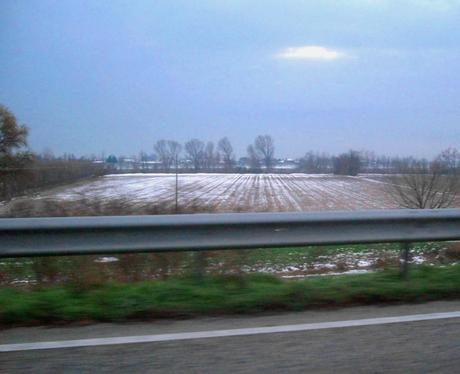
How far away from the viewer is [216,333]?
4.98 metres

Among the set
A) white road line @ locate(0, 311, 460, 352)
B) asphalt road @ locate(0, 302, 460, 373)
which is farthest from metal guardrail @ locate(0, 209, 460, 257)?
white road line @ locate(0, 311, 460, 352)

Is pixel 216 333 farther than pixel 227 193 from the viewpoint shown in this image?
No

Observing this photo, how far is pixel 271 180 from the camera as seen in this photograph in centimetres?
868

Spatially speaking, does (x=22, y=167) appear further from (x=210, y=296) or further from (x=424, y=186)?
(x=424, y=186)

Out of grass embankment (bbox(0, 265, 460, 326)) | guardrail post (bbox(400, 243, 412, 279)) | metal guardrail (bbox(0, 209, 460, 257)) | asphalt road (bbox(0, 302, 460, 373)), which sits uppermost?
metal guardrail (bbox(0, 209, 460, 257))

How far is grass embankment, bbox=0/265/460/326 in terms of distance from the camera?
5.40 meters

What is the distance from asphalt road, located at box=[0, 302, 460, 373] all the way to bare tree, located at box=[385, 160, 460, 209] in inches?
165

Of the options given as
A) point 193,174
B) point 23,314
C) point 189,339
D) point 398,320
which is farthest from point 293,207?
point 23,314

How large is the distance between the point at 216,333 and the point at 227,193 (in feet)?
11.1

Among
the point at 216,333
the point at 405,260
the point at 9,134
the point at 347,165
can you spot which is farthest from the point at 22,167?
the point at 347,165

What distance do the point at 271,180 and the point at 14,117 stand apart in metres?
3.82

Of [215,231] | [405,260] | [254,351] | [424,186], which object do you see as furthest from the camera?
[424,186]

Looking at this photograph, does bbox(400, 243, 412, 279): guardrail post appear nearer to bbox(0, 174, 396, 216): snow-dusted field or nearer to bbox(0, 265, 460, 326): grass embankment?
bbox(0, 265, 460, 326): grass embankment

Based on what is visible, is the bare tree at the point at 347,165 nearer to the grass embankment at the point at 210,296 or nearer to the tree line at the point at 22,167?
the grass embankment at the point at 210,296
